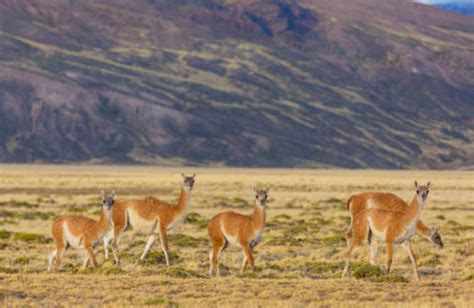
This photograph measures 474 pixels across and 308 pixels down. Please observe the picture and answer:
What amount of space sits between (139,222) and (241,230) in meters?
3.53

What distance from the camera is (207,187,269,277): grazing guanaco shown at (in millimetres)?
21812

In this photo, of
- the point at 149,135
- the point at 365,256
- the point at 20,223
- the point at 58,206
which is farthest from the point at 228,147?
the point at 365,256

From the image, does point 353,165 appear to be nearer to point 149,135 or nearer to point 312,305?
point 149,135

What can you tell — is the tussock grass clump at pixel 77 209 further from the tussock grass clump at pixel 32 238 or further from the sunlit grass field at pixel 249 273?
the tussock grass clump at pixel 32 238

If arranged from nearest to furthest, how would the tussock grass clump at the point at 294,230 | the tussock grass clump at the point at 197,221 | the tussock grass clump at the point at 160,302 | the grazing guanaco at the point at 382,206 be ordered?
the tussock grass clump at the point at 160,302 < the grazing guanaco at the point at 382,206 < the tussock grass clump at the point at 294,230 < the tussock grass clump at the point at 197,221

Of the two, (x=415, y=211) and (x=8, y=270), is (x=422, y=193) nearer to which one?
(x=415, y=211)

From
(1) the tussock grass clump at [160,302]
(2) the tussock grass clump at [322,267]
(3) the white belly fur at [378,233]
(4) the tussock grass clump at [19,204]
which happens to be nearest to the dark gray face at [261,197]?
(3) the white belly fur at [378,233]

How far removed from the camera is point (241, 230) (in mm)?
21938

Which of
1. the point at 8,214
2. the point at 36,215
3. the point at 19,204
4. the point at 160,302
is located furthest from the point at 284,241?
the point at 19,204

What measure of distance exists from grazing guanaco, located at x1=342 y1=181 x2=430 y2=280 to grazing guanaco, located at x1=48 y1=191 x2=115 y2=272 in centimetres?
519

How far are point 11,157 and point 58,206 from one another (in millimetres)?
120393

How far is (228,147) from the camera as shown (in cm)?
18350

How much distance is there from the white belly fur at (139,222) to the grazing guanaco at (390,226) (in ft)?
15.8

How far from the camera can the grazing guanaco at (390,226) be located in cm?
2147
